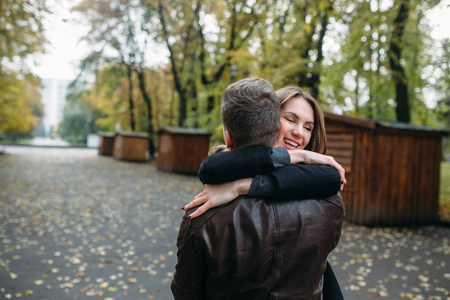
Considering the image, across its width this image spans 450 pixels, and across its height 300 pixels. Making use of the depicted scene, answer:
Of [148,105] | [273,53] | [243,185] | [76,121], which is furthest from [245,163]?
[76,121]

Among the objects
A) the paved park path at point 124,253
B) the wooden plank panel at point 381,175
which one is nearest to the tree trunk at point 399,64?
the wooden plank panel at point 381,175

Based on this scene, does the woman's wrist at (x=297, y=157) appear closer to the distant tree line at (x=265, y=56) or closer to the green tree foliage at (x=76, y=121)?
the distant tree line at (x=265, y=56)

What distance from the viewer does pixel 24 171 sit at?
16672 mm

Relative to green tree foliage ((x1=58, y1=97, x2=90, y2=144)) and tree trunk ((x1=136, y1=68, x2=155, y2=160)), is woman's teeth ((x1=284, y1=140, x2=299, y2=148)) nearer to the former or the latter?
tree trunk ((x1=136, y1=68, x2=155, y2=160))

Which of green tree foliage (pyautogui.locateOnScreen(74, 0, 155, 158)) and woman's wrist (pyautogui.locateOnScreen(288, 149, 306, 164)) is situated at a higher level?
green tree foliage (pyautogui.locateOnScreen(74, 0, 155, 158))

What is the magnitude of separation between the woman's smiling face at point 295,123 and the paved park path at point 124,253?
3.39m

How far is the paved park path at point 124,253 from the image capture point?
4.55m

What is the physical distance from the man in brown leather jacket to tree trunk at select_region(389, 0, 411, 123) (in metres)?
9.64

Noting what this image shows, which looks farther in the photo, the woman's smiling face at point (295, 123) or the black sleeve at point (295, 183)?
the woman's smiling face at point (295, 123)

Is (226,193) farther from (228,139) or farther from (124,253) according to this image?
(124,253)

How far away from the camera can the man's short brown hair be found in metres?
1.27

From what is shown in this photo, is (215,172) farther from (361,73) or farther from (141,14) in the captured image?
(141,14)

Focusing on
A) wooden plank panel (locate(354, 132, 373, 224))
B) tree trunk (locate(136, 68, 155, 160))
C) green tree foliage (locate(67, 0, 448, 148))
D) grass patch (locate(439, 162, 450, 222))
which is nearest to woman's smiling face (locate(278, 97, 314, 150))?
green tree foliage (locate(67, 0, 448, 148))

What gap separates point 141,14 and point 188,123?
8109 millimetres
